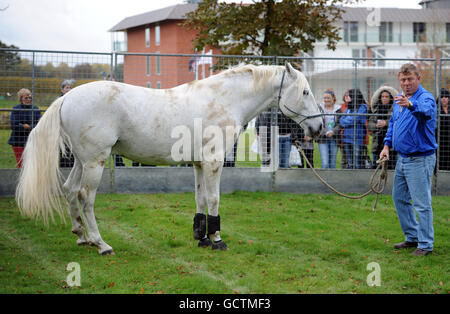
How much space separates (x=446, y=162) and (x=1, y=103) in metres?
8.81

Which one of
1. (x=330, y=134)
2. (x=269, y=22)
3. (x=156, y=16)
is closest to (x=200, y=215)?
(x=330, y=134)

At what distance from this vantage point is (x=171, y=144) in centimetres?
533

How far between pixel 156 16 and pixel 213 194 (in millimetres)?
44243

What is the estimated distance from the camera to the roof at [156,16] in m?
43.7

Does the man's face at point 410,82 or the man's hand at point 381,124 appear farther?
the man's hand at point 381,124

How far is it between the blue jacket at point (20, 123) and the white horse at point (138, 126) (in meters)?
3.60

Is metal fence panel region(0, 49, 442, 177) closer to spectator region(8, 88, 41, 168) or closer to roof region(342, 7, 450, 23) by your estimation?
spectator region(8, 88, 41, 168)

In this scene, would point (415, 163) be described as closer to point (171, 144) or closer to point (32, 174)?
point (171, 144)

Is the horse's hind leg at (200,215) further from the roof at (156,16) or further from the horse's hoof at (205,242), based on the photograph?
the roof at (156,16)

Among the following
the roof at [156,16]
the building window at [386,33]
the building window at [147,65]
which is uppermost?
the roof at [156,16]

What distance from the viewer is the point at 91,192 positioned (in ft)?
16.6

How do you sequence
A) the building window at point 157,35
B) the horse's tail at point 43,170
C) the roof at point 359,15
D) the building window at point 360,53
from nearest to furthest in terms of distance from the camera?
the horse's tail at point 43,170, the building window at point 157,35, the roof at point 359,15, the building window at point 360,53

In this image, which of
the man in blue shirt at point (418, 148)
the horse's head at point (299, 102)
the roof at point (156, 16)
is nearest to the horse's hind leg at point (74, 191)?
the horse's head at point (299, 102)

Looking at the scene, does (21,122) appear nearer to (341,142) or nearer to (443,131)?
(341,142)
